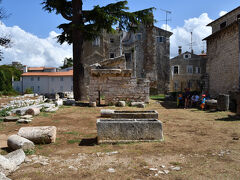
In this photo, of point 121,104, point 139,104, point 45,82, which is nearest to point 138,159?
point 139,104

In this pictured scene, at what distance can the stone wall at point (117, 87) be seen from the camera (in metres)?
14.5

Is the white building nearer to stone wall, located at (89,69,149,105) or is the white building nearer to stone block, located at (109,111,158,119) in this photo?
stone wall, located at (89,69,149,105)

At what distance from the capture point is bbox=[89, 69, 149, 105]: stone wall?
47.6ft

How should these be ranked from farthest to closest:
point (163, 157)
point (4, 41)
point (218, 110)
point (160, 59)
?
point (160, 59) → point (218, 110) → point (4, 41) → point (163, 157)

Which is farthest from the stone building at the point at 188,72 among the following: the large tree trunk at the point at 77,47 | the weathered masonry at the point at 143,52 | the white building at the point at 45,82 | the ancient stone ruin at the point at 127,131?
the ancient stone ruin at the point at 127,131

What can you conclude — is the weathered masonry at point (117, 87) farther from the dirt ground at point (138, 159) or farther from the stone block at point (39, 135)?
the stone block at point (39, 135)

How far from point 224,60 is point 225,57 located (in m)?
0.25

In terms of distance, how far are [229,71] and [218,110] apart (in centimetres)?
432

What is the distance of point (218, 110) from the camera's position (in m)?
12.3

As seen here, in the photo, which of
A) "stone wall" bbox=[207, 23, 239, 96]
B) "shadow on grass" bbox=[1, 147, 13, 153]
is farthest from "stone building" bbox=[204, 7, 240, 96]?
"shadow on grass" bbox=[1, 147, 13, 153]

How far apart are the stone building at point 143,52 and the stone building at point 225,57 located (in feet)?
42.0

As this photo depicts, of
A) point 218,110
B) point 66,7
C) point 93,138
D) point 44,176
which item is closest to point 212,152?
point 93,138

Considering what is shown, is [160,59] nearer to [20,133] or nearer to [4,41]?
[4,41]

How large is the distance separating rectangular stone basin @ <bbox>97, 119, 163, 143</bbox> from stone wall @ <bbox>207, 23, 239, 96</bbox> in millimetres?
11146
